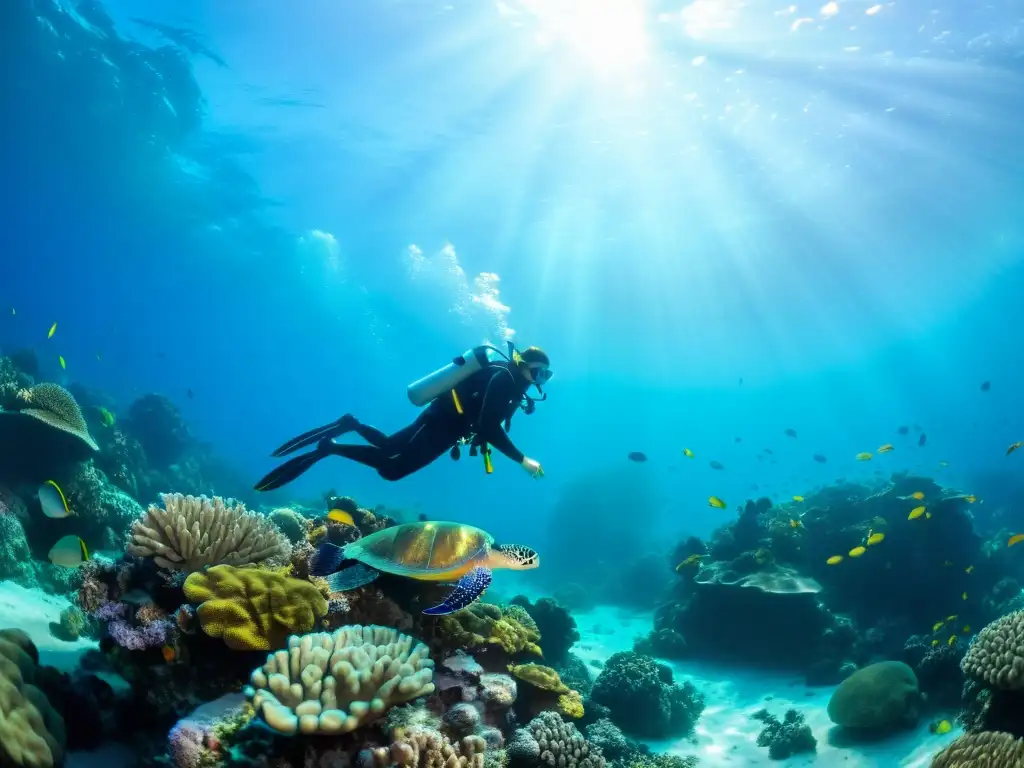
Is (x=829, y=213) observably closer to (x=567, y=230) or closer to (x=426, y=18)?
(x=567, y=230)

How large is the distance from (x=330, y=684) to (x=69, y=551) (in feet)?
14.0

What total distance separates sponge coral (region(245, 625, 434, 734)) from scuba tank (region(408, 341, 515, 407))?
4346 mm

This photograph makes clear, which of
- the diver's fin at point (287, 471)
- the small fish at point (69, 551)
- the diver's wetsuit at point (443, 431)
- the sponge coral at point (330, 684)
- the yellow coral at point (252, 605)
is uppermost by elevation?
the diver's wetsuit at point (443, 431)

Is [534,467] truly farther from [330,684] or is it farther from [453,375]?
[330,684]

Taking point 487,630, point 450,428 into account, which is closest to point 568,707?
point 487,630

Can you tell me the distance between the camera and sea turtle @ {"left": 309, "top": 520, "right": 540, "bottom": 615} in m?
3.81

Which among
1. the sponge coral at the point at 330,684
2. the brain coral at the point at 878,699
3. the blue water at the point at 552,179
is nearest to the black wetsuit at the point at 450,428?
the sponge coral at the point at 330,684

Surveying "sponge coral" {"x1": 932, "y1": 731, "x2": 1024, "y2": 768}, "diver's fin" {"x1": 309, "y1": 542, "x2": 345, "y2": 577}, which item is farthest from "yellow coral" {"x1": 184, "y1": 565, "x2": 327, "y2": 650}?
"sponge coral" {"x1": 932, "y1": 731, "x2": 1024, "y2": 768}

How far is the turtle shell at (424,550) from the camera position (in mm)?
3828

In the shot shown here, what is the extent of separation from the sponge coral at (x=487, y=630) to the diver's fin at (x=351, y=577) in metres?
0.99

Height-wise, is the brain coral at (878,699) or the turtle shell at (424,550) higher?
the brain coral at (878,699)

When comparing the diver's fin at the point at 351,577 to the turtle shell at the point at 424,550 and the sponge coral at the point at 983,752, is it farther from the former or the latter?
the sponge coral at the point at 983,752

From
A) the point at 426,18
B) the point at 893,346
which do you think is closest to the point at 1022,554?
the point at 426,18

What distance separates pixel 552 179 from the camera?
105 feet
